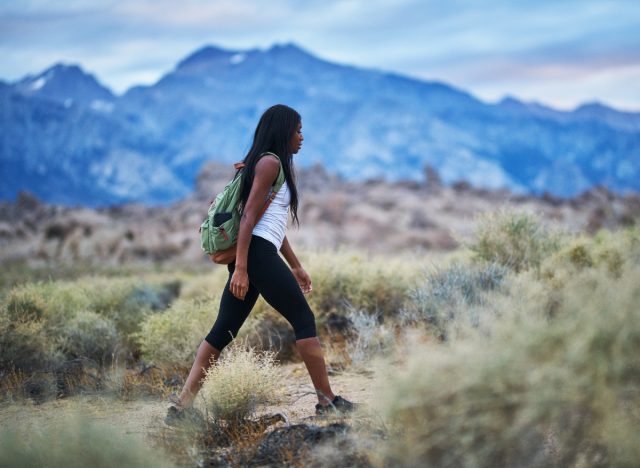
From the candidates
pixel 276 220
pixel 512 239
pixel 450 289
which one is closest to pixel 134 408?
pixel 276 220

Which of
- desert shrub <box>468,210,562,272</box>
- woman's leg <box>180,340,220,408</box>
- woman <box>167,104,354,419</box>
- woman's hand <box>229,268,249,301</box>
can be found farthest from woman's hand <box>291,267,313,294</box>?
desert shrub <box>468,210,562,272</box>

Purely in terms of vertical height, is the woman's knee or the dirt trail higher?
the woman's knee

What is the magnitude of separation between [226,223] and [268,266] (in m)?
0.43

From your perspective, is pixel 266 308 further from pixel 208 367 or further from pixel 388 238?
pixel 388 238

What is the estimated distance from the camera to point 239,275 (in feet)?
15.2

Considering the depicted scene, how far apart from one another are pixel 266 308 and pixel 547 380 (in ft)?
18.3

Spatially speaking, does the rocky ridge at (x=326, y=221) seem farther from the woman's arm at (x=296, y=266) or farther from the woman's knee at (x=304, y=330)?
the woman's knee at (x=304, y=330)

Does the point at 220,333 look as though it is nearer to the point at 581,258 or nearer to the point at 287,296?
the point at 287,296

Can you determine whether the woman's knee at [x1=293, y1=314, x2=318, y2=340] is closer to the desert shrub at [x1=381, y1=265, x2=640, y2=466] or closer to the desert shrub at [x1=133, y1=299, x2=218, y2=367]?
the desert shrub at [x1=381, y1=265, x2=640, y2=466]

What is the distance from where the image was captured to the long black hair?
4801 millimetres

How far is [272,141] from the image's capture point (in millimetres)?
4848

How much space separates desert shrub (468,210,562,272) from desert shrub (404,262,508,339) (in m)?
0.96

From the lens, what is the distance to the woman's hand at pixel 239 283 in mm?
4633

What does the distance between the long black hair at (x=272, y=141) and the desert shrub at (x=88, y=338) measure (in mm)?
3911
